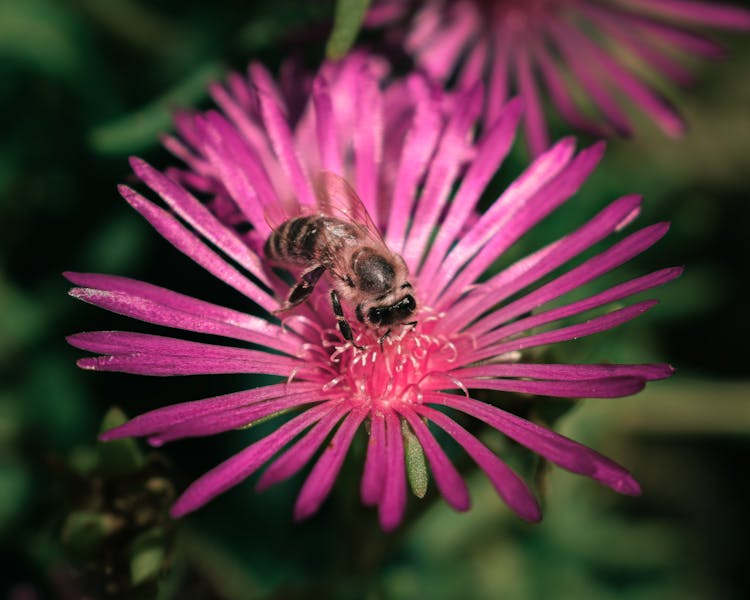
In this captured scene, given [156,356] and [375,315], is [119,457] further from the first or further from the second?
[375,315]

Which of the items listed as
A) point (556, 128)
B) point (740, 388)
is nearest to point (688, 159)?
point (556, 128)

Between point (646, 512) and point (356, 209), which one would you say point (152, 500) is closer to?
point (356, 209)

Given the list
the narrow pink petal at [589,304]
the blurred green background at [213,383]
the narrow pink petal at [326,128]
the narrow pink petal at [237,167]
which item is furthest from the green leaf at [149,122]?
the narrow pink petal at [589,304]

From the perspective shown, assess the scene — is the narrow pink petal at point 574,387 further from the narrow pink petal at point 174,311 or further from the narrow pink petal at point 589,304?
the narrow pink petal at point 174,311

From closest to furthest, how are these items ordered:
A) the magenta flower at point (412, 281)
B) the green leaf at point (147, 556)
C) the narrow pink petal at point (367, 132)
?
the magenta flower at point (412, 281)
the green leaf at point (147, 556)
the narrow pink petal at point (367, 132)

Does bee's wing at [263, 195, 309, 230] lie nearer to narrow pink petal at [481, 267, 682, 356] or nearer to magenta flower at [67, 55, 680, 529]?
magenta flower at [67, 55, 680, 529]

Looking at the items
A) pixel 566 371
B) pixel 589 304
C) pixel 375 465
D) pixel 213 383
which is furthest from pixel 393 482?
pixel 213 383
